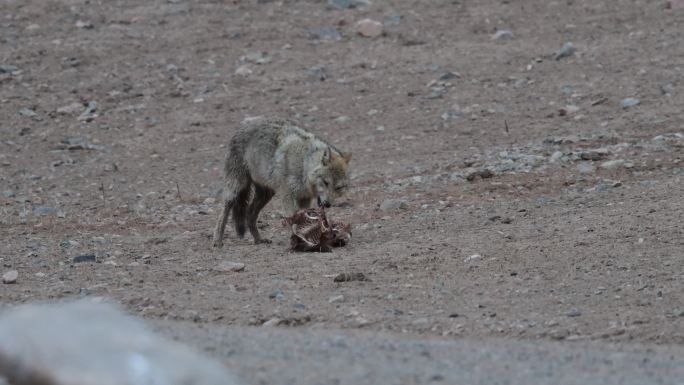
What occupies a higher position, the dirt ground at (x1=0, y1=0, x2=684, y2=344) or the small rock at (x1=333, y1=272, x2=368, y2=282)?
the small rock at (x1=333, y1=272, x2=368, y2=282)

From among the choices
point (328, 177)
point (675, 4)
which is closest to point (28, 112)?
point (328, 177)

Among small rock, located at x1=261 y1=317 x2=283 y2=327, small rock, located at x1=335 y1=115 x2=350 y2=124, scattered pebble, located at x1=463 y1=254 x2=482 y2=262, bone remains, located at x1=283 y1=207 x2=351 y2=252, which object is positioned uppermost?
small rock, located at x1=261 y1=317 x2=283 y2=327

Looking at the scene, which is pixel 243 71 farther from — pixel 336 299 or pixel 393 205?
pixel 336 299

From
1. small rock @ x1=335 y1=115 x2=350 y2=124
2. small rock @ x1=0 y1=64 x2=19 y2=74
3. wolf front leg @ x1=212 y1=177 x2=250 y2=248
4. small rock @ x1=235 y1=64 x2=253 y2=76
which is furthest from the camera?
small rock @ x1=0 y1=64 x2=19 y2=74

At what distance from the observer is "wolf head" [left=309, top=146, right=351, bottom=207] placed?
39.0 ft

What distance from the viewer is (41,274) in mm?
10805

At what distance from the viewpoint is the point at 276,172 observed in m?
12.1

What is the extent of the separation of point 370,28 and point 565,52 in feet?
10.8

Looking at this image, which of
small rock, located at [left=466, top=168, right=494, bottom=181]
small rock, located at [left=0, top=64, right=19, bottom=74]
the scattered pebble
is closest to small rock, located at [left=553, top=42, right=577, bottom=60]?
small rock, located at [left=466, top=168, right=494, bottom=181]

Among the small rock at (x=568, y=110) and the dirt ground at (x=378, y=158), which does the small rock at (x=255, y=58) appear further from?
the small rock at (x=568, y=110)

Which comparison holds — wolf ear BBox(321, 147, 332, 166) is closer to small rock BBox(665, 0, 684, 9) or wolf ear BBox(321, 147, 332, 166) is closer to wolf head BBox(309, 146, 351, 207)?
wolf head BBox(309, 146, 351, 207)

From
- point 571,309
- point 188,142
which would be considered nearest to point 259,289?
point 571,309

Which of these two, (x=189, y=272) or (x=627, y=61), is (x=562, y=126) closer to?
(x=627, y=61)

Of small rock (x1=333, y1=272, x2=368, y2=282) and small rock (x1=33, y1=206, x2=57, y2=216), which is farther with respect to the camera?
small rock (x1=33, y1=206, x2=57, y2=216)
